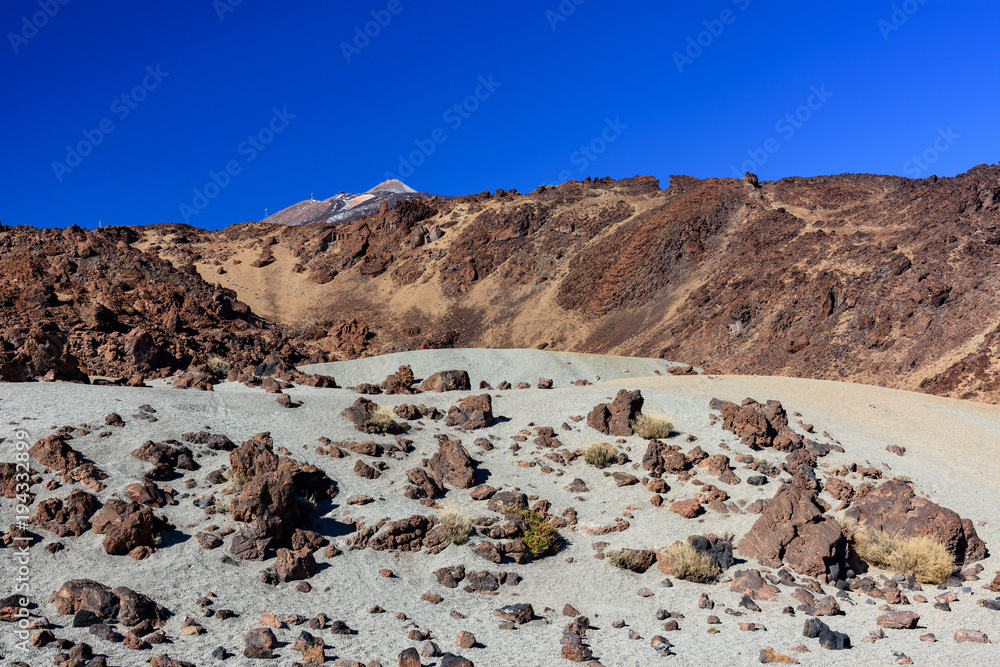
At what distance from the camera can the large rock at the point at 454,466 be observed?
12070 millimetres

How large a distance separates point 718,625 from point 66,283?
3407 centimetres

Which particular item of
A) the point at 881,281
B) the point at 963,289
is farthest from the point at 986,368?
the point at 881,281

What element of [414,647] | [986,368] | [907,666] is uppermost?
[986,368]

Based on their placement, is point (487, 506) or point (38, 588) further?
point (487, 506)

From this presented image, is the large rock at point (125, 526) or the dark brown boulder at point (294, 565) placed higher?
the large rock at point (125, 526)

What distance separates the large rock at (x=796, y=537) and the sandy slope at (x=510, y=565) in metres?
0.64

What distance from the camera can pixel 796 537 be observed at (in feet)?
32.5

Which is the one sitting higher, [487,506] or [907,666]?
[487,506]

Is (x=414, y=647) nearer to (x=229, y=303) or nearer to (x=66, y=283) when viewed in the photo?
(x=66, y=283)

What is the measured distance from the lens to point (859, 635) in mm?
7910

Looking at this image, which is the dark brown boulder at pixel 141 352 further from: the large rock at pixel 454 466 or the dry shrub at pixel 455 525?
the dry shrub at pixel 455 525

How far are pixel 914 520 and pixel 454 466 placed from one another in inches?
286

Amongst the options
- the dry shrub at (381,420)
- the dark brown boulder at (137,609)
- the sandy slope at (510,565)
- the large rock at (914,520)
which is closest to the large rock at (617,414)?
the sandy slope at (510,565)

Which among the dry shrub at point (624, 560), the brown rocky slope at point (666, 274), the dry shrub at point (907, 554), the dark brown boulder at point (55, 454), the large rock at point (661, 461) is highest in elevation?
the brown rocky slope at point (666, 274)
